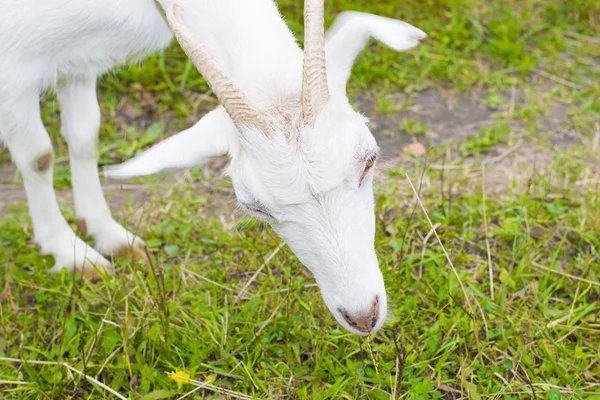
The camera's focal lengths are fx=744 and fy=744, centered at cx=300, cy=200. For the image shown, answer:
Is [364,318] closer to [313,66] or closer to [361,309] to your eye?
[361,309]

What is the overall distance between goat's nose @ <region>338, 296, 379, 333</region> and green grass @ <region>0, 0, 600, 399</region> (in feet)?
0.78

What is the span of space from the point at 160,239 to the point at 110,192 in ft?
2.12

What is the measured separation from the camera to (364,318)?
2449mm

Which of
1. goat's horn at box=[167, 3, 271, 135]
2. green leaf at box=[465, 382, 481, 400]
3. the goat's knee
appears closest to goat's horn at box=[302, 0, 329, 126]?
goat's horn at box=[167, 3, 271, 135]

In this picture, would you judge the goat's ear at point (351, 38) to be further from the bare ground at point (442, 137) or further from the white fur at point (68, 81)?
the bare ground at point (442, 137)

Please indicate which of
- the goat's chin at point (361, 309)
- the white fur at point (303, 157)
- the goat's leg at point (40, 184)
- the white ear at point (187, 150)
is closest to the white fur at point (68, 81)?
the goat's leg at point (40, 184)

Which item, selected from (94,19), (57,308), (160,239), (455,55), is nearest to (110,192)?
(160,239)

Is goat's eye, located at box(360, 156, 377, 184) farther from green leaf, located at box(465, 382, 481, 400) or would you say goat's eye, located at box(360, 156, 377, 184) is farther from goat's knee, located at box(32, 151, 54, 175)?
goat's knee, located at box(32, 151, 54, 175)

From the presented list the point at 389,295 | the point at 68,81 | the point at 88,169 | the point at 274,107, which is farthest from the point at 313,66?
the point at 88,169

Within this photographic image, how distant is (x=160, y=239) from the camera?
13.0ft

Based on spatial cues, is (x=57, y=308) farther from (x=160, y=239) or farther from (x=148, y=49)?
(x=148, y=49)

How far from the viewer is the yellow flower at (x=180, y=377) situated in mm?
2926

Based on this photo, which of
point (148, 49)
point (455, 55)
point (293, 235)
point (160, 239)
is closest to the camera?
point (293, 235)

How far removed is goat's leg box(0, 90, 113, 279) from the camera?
10.9 feet
